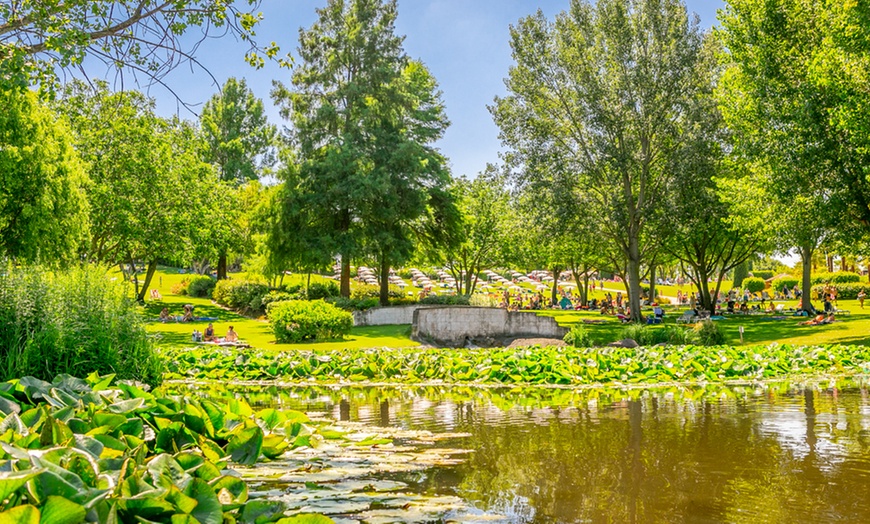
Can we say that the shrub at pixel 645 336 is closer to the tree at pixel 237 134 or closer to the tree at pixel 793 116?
the tree at pixel 793 116

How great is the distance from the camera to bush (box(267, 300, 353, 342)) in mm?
22719

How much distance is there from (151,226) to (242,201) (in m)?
20.0

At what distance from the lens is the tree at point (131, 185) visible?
31.2m

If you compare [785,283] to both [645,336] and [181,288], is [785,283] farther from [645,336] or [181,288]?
[181,288]

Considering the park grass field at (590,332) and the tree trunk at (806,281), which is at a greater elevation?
the tree trunk at (806,281)

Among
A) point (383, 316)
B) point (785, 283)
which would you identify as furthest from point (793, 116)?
point (785, 283)

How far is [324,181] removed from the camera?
3469 cm

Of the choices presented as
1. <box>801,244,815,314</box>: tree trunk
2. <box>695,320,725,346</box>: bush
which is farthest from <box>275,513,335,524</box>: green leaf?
<box>801,244,815,314</box>: tree trunk

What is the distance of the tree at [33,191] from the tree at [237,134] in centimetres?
3336

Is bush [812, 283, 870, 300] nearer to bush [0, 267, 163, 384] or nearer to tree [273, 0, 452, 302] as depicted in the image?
tree [273, 0, 452, 302]

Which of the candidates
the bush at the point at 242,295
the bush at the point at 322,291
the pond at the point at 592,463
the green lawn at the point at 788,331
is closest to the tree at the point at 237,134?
the bush at the point at 242,295

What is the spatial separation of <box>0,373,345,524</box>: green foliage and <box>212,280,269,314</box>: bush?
31.8 m

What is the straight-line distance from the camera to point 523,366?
1354 centimetres

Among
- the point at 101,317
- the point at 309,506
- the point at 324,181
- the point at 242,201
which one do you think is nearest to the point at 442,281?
the point at 242,201
